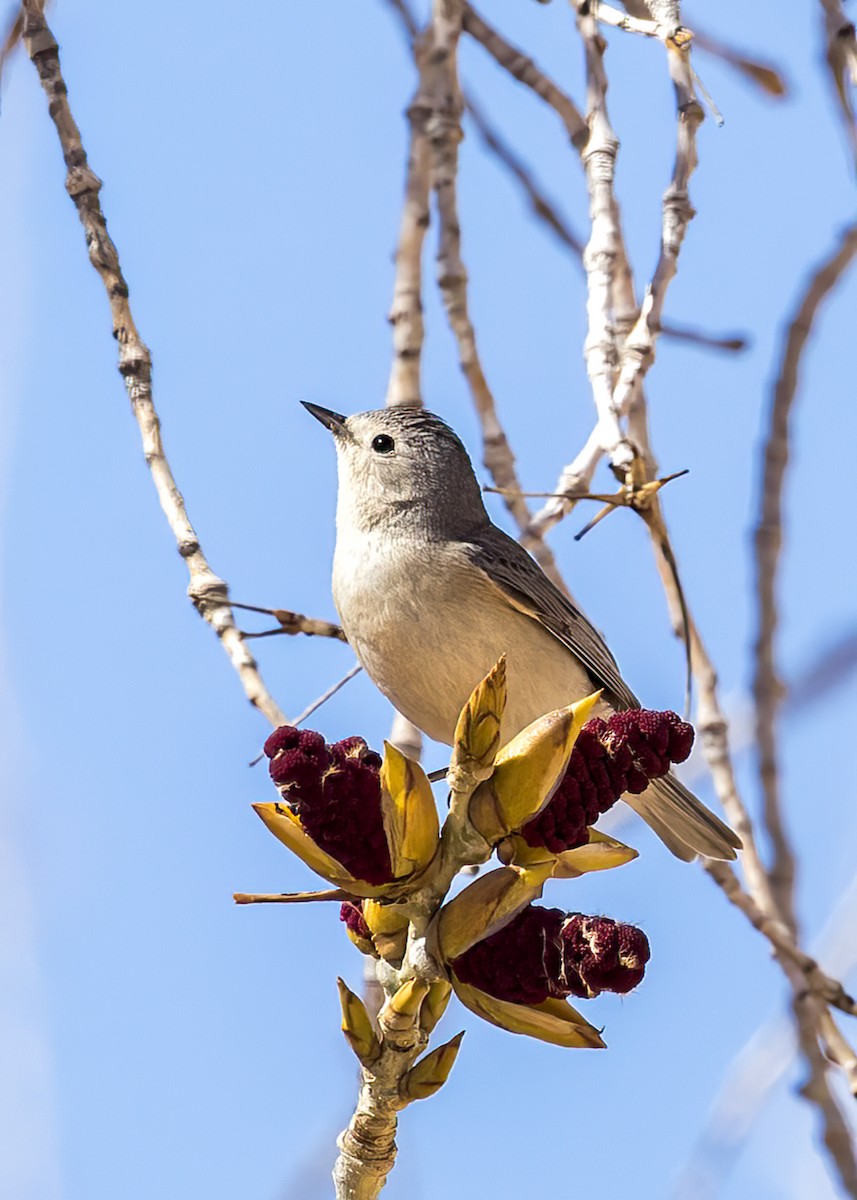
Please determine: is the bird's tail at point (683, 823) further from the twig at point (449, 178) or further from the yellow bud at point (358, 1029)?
the yellow bud at point (358, 1029)

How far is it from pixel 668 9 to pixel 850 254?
1069 millimetres

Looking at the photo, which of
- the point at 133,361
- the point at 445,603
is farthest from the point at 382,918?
the point at 445,603

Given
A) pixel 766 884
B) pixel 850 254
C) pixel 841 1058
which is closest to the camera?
pixel 841 1058

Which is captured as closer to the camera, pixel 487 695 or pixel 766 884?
pixel 487 695

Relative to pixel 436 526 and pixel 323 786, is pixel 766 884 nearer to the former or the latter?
pixel 436 526

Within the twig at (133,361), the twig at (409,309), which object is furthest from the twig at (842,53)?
the twig at (133,361)

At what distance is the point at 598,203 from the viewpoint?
2746 mm

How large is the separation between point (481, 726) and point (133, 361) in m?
1.14

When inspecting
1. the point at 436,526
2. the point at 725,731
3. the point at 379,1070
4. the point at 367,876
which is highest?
the point at 436,526

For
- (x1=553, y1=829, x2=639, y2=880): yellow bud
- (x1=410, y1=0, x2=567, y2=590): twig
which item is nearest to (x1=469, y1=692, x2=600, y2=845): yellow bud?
(x1=553, y1=829, x2=639, y2=880): yellow bud

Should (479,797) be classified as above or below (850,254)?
below

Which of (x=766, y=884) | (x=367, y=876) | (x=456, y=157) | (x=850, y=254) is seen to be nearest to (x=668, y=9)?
(x=456, y=157)

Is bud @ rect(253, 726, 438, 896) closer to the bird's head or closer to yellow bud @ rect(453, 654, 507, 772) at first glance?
yellow bud @ rect(453, 654, 507, 772)

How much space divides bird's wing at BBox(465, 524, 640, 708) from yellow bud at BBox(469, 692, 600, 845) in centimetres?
182
